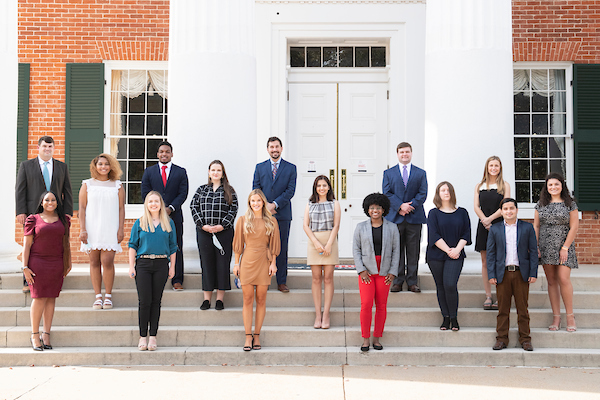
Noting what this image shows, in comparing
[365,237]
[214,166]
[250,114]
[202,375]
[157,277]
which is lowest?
[202,375]

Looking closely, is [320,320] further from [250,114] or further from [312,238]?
[250,114]

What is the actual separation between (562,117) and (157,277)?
7.44m

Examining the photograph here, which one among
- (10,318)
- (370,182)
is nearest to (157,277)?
(10,318)

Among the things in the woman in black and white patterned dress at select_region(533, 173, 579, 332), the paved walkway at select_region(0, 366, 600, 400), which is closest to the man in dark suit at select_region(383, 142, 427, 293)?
the woman in black and white patterned dress at select_region(533, 173, 579, 332)

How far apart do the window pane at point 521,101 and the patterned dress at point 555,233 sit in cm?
420

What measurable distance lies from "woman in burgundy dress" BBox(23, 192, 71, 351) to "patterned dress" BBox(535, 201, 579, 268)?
5191 mm

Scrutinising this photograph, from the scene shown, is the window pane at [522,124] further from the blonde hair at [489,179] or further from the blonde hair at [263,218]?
the blonde hair at [263,218]

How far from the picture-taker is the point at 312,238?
6660 millimetres

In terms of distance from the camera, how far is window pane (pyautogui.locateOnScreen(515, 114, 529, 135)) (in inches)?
405

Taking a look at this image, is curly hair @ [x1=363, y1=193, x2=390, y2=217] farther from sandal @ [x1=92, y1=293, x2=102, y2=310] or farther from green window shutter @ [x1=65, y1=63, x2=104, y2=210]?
green window shutter @ [x1=65, y1=63, x2=104, y2=210]

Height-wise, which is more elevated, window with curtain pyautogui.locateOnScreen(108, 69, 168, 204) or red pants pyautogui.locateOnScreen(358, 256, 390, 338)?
window with curtain pyautogui.locateOnScreen(108, 69, 168, 204)

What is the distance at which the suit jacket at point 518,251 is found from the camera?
621 centimetres

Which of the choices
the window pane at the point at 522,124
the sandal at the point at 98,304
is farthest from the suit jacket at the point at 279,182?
the window pane at the point at 522,124

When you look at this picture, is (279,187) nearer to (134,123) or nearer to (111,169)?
(111,169)
